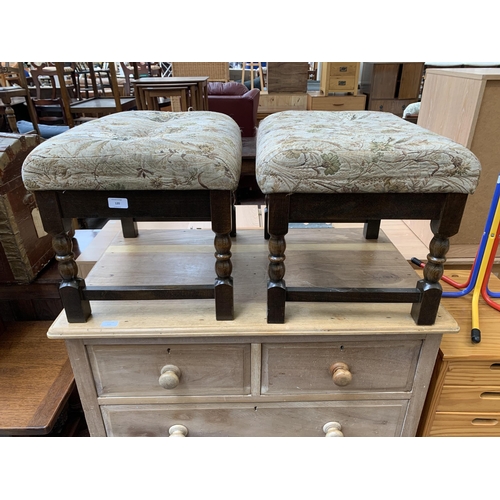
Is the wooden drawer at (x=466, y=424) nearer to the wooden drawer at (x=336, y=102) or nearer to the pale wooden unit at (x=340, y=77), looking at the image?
the wooden drawer at (x=336, y=102)

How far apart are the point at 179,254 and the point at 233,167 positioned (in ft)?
1.47

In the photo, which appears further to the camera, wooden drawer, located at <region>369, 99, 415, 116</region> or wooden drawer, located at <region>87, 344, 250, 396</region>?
wooden drawer, located at <region>369, 99, 415, 116</region>

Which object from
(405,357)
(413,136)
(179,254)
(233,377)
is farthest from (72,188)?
(405,357)

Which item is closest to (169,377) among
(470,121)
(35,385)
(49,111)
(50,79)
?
(35,385)

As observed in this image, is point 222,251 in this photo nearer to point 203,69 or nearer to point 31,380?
point 31,380

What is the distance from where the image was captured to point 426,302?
2.85 ft

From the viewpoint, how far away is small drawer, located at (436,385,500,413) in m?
1.03

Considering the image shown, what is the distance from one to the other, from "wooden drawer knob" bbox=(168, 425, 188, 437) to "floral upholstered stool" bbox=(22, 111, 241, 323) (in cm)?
35

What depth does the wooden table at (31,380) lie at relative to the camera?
1.09 metres

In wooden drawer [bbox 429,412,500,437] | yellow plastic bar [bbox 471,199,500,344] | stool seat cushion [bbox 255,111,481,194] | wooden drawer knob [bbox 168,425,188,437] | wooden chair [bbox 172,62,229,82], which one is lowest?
wooden drawer [bbox 429,412,500,437]

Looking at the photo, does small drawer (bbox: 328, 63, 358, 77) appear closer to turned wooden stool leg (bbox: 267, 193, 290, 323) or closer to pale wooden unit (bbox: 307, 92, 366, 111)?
pale wooden unit (bbox: 307, 92, 366, 111)

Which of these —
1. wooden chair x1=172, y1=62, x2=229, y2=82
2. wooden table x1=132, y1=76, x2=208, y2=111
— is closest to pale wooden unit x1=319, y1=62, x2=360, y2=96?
wooden chair x1=172, y1=62, x2=229, y2=82

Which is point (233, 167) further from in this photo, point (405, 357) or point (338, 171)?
point (405, 357)

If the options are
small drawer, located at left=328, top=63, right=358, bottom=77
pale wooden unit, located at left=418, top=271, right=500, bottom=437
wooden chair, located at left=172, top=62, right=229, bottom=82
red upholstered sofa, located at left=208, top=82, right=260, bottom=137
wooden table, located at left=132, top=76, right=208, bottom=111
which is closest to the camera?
pale wooden unit, located at left=418, top=271, right=500, bottom=437
